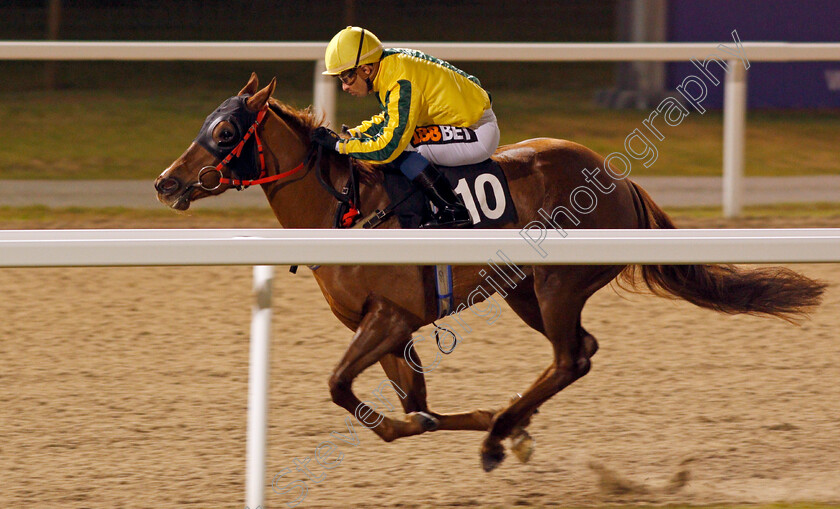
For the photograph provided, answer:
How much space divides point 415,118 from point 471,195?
0.32 meters

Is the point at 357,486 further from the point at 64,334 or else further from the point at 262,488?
the point at 64,334

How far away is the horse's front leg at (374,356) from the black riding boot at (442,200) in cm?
30

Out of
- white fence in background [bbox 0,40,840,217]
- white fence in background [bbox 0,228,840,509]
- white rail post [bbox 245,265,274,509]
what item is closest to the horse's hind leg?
white fence in background [bbox 0,228,840,509]

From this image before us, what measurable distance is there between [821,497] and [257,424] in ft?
5.25

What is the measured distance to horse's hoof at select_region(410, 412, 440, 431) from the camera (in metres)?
3.48

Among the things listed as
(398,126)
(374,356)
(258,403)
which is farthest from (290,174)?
(258,403)

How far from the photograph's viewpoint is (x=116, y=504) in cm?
318

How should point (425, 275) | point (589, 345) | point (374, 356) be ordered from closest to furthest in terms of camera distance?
point (374, 356)
point (425, 275)
point (589, 345)

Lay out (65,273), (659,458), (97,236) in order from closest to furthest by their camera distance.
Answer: (97,236) → (659,458) → (65,273)

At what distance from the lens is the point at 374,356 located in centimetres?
340

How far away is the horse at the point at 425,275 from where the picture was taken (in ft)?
11.3

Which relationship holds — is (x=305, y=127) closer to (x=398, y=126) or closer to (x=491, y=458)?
(x=398, y=126)

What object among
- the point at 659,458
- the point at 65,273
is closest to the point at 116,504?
the point at 659,458

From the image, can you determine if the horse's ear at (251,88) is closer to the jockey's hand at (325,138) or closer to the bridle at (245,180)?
the bridle at (245,180)
